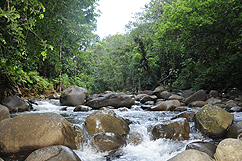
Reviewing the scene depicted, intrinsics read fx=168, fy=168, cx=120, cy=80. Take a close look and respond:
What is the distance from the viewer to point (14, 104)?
6.14 meters

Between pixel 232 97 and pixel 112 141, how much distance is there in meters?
8.06

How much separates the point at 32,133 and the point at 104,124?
144 centimetres

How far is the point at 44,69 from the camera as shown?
12898mm

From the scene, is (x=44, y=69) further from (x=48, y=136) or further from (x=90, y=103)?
(x=48, y=136)

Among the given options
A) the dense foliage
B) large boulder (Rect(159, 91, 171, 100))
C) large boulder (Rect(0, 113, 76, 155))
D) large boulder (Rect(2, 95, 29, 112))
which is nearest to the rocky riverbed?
large boulder (Rect(0, 113, 76, 155))

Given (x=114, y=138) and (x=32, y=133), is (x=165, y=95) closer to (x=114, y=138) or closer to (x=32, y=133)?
(x=114, y=138)

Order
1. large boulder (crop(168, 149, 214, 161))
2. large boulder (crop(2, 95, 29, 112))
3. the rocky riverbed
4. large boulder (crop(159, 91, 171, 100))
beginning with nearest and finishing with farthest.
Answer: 1. large boulder (crop(168, 149, 214, 161))
2. the rocky riverbed
3. large boulder (crop(2, 95, 29, 112))
4. large boulder (crop(159, 91, 171, 100))

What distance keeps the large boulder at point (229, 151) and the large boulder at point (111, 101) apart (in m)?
5.70

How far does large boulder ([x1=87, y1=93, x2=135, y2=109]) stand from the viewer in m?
7.63

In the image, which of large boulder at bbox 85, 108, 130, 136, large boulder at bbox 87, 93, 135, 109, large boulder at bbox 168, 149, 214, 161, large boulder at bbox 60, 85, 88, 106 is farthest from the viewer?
large boulder at bbox 60, 85, 88, 106

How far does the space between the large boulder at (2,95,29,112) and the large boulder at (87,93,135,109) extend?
2560mm

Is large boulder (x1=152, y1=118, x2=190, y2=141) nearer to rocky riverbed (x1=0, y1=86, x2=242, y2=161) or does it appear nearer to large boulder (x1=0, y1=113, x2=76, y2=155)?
rocky riverbed (x1=0, y1=86, x2=242, y2=161)

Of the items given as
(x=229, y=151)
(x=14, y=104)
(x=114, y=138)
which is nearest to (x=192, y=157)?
(x=229, y=151)

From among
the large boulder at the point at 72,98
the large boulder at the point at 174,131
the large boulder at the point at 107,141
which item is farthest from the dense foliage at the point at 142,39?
the large boulder at the point at 174,131
